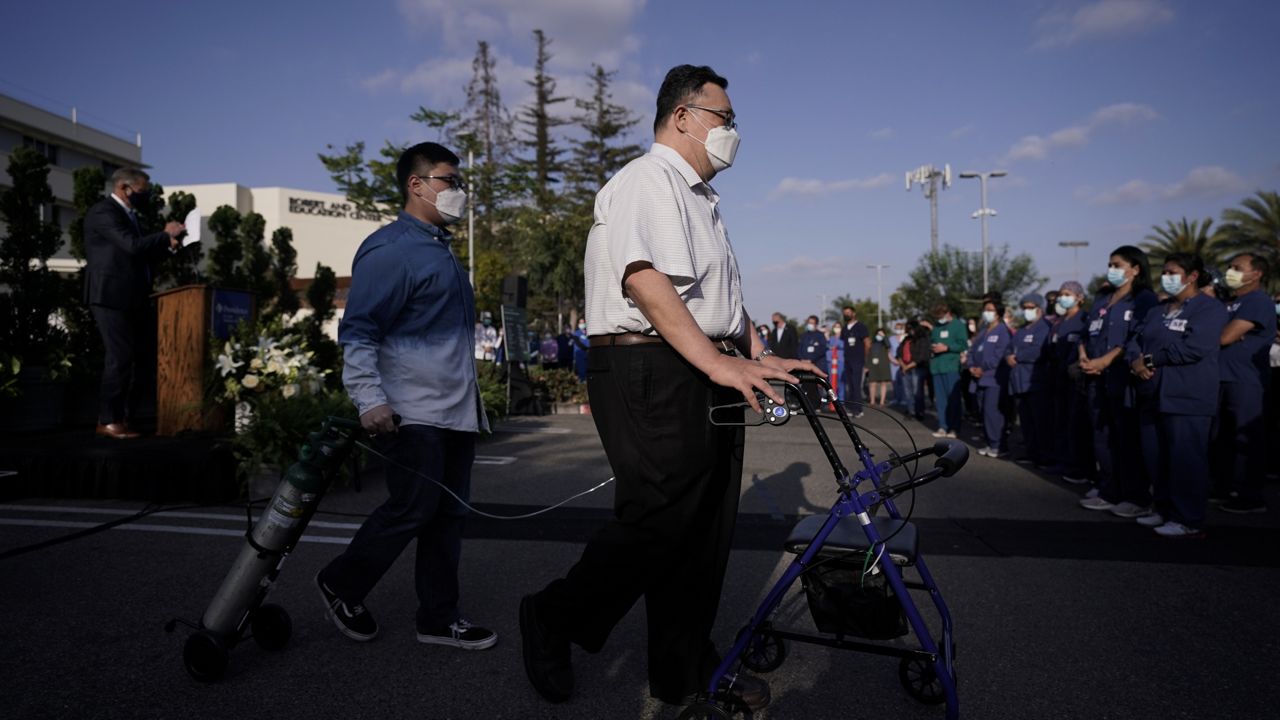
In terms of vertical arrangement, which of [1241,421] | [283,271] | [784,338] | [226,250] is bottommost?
[1241,421]

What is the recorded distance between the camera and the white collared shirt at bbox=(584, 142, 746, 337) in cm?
232

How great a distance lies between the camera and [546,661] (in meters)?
2.65

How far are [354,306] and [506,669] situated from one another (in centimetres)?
153

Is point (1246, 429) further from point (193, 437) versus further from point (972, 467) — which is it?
point (193, 437)

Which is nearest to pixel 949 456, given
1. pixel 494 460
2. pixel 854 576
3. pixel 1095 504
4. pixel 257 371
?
pixel 854 576

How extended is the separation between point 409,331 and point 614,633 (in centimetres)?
159

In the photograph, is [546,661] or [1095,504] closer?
[546,661]

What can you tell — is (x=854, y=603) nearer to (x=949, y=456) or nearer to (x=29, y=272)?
(x=949, y=456)

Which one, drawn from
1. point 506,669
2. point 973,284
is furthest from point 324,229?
point 506,669

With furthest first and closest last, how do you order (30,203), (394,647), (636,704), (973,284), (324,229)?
(324,229) → (973,284) → (30,203) → (394,647) → (636,704)

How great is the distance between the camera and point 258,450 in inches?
235

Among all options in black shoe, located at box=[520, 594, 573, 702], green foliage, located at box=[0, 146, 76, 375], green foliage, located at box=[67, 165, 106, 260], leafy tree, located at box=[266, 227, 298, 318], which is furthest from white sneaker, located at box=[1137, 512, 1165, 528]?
leafy tree, located at box=[266, 227, 298, 318]

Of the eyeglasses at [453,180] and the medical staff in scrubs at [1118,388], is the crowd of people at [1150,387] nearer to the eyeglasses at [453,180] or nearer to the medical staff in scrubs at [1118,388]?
the medical staff in scrubs at [1118,388]

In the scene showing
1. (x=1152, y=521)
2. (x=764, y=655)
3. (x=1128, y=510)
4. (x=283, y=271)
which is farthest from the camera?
(x=283, y=271)
